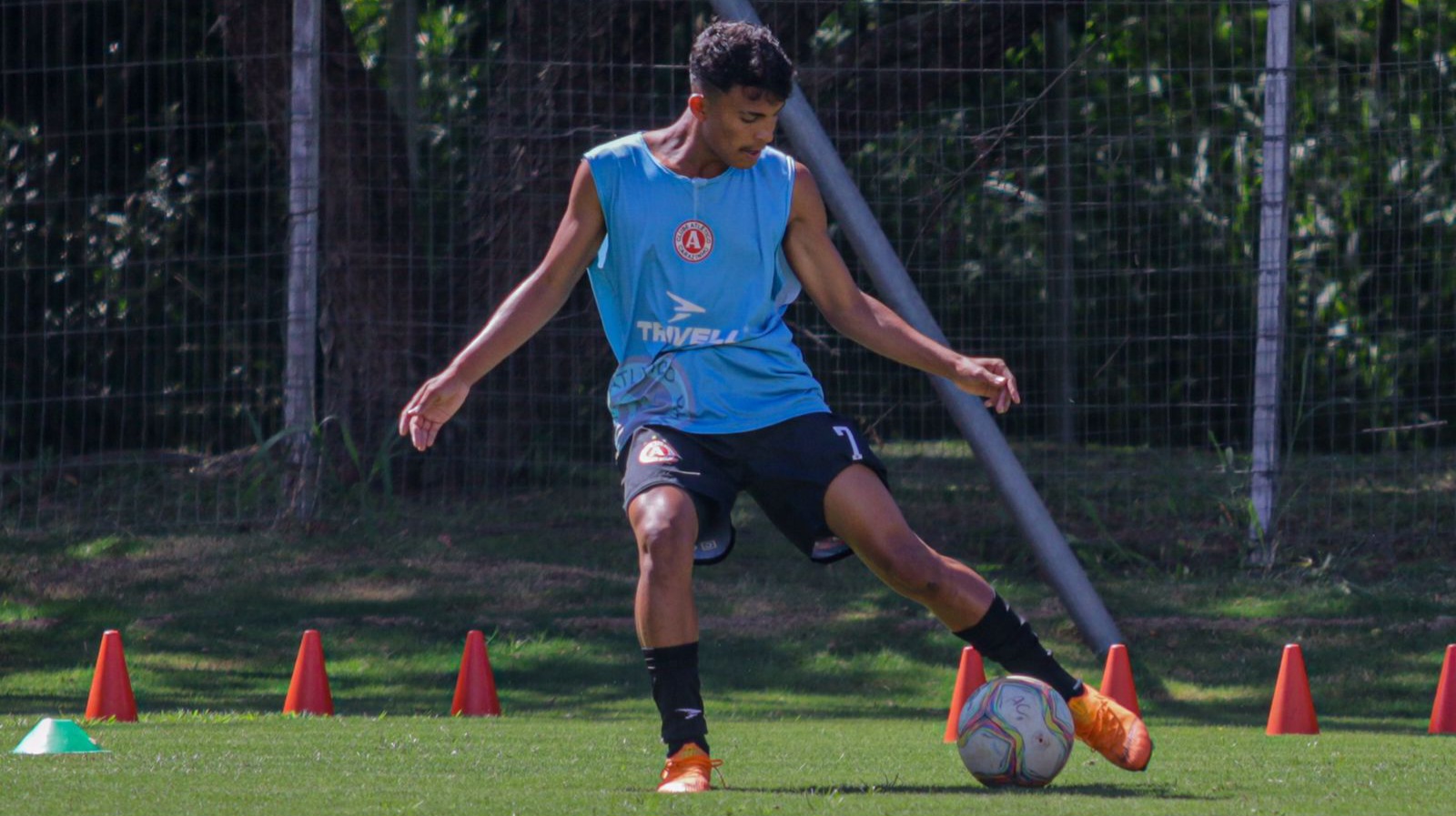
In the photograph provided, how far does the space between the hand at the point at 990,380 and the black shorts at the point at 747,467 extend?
31 cm

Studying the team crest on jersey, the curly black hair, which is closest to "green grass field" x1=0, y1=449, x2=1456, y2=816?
the team crest on jersey

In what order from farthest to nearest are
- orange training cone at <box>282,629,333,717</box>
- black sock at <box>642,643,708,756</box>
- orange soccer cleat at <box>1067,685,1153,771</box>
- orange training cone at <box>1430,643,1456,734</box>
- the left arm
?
orange training cone at <box>282,629,333,717</box>, orange training cone at <box>1430,643,1456,734</box>, the left arm, orange soccer cleat at <box>1067,685,1153,771</box>, black sock at <box>642,643,708,756</box>

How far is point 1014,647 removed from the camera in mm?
4566

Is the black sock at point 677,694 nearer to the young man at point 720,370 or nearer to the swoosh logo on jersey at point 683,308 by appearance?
the young man at point 720,370

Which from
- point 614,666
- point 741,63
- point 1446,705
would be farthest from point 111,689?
point 1446,705

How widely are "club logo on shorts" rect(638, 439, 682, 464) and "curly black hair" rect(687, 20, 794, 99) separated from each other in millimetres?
841

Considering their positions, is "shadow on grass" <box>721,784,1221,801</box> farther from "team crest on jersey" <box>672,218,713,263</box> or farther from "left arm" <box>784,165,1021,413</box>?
"team crest on jersey" <box>672,218,713,263</box>

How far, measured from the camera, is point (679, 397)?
4.40 m

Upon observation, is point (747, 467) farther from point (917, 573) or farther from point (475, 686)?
point (475, 686)

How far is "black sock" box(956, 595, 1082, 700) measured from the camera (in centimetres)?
452

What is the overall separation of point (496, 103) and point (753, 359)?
5.99 meters

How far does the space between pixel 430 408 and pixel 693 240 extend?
29.4 inches

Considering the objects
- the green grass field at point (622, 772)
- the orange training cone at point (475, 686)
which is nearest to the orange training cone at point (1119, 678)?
the green grass field at point (622, 772)

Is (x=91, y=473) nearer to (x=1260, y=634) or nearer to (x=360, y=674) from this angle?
(x=360, y=674)
